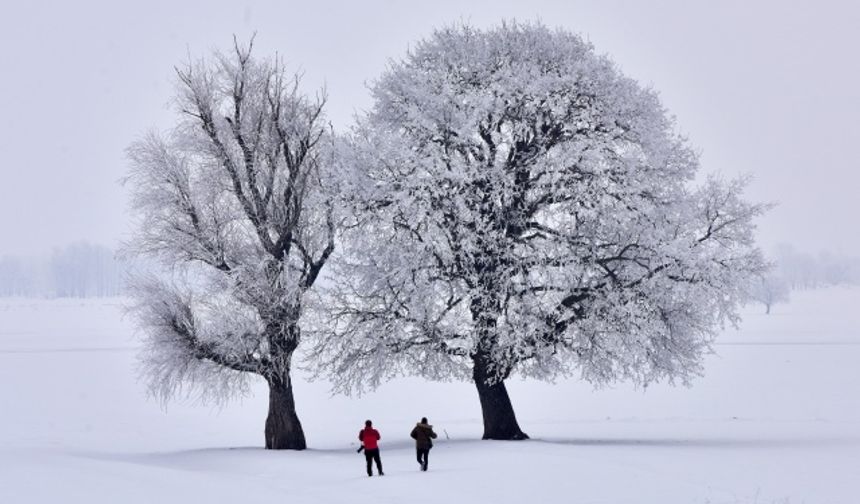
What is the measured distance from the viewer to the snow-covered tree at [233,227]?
27953 millimetres

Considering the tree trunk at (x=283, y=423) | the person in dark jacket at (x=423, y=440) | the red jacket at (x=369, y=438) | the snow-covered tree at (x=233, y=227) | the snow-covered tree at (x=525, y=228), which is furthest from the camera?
the tree trunk at (x=283, y=423)

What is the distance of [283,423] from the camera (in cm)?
2952

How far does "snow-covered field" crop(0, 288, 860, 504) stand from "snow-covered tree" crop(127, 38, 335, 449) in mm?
2964

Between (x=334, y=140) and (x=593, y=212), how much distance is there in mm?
8096

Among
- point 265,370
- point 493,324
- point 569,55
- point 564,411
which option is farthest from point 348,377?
point 564,411

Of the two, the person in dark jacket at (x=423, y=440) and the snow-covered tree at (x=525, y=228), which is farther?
the snow-covered tree at (x=525, y=228)

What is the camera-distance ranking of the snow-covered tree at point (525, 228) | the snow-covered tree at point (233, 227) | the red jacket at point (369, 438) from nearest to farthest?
the red jacket at point (369, 438) → the snow-covered tree at point (525, 228) → the snow-covered tree at point (233, 227)

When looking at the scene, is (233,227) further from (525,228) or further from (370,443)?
(370,443)

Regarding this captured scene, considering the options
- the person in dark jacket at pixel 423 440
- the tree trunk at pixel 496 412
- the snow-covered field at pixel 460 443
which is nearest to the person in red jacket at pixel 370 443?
the snow-covered field at pixel 460 443

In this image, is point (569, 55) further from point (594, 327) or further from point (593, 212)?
point (594, 327)

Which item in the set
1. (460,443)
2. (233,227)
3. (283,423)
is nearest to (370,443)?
(460,443)

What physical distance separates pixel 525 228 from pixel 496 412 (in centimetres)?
579

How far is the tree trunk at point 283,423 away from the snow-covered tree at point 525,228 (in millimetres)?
1860

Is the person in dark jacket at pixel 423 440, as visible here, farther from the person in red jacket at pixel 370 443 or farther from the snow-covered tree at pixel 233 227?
the snow-covered tree at pixel 233 227
